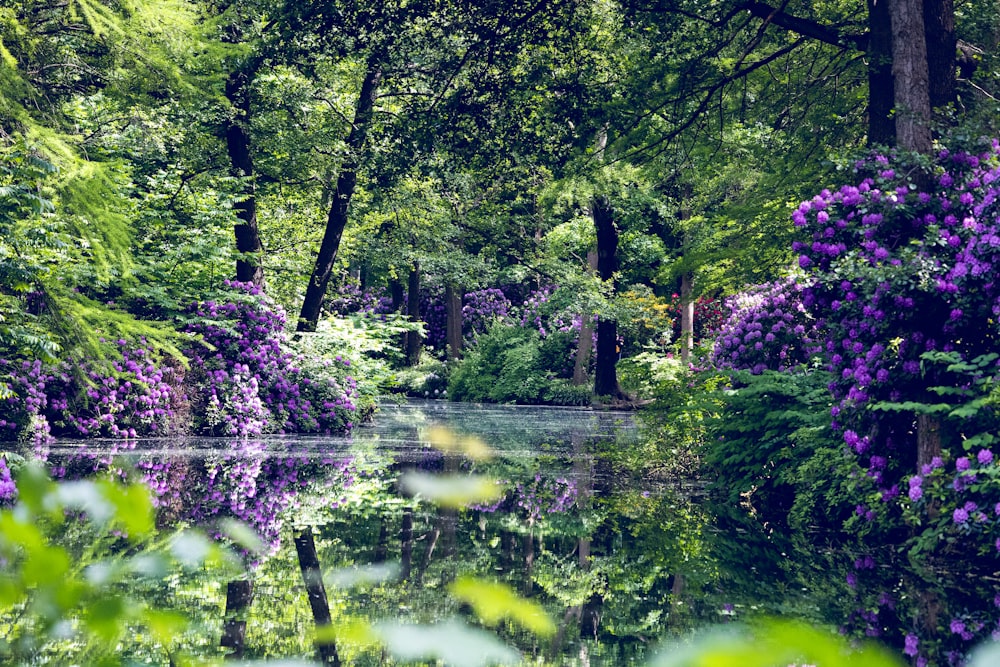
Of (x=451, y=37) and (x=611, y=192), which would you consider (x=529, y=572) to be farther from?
(x=611, y=192)

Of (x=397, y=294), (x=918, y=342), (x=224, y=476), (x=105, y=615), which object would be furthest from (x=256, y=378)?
(x=397, y=294)

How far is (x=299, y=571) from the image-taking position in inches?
289

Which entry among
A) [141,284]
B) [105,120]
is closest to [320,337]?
[141,284]

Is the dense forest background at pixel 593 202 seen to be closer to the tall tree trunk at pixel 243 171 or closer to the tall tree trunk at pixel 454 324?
the tall tree trunk at pixel 243 171

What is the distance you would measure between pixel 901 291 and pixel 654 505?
3.89 metres

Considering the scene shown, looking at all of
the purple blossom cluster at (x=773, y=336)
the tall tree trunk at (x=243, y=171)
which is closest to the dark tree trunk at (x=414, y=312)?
the tall tree trunk at (x=243, y=171)

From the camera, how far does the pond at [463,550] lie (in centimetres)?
576

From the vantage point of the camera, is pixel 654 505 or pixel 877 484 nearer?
pixel 877 484

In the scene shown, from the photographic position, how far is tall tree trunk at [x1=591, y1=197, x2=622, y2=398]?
31.6 m

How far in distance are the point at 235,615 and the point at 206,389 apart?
1537cm

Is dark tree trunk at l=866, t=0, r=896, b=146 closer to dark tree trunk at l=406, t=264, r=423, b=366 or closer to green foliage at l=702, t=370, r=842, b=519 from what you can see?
green foliage at l=702, t=370, r=842, b=519

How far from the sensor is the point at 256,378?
843 inches

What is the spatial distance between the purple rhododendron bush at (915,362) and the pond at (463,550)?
2.59ft

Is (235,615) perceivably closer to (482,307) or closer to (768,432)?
(768,432)
